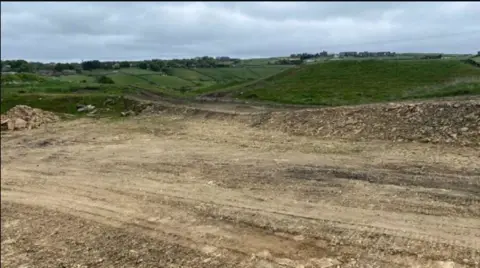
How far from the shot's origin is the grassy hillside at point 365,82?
20234 mm

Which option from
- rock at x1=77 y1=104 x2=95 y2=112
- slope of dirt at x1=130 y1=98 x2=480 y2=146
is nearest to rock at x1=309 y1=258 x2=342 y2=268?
slope of dirt at x1=130 y1=98 x2=480 y2=146

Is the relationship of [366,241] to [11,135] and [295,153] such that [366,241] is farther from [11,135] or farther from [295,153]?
[11,135]

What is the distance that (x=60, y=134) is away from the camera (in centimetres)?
2173

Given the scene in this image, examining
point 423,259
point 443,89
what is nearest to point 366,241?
point 423,259

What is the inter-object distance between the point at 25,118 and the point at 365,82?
17.5 m

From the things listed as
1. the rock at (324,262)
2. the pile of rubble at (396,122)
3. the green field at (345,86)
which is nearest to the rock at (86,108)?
the green field at (345,86)

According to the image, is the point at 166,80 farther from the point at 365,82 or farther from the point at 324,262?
the point at 324,262

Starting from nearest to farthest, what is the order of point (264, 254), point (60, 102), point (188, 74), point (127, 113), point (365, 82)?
point (264, 254), point (127, 113), point (365, 82), point (60, 102), point (188, 74)

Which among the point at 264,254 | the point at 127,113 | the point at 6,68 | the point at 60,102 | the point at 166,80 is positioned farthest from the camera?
the point at 6,68

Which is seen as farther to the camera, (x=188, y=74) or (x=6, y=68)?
(x=6, y=68)

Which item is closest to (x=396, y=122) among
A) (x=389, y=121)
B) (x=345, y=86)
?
(x=389, y=121)

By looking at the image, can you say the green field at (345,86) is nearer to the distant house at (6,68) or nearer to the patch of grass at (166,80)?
the patch of grass at (166,80)

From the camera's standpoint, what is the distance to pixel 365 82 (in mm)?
26359

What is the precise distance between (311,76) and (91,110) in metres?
13.0
